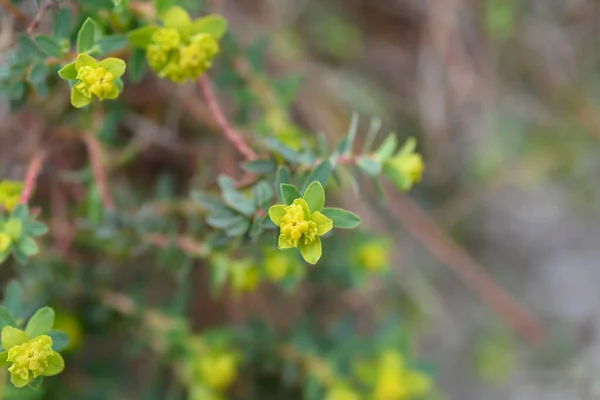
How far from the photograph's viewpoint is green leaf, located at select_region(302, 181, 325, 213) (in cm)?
65

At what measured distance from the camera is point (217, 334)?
1.11 meters

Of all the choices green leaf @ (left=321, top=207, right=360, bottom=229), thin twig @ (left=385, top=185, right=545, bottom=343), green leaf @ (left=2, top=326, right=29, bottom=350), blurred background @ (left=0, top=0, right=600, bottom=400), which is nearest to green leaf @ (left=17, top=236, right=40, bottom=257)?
green leaf @ (left=2, top=326, right=29, bottom=350)

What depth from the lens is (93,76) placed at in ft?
2.13

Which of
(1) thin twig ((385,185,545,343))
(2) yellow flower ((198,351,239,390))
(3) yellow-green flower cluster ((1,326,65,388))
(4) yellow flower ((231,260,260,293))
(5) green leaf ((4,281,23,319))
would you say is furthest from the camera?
(1) thin twig ((385,185,545,343))

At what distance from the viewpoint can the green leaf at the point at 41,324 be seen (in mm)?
663

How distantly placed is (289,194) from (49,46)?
328 mm

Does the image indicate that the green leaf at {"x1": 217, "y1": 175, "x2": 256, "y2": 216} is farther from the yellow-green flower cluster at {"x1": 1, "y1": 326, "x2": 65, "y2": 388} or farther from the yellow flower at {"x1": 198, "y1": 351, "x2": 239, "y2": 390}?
the yellow flower at {"x1": 198, "y1": 351, "x2": 239, "y2": 390}

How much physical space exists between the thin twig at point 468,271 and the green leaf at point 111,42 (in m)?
0.91

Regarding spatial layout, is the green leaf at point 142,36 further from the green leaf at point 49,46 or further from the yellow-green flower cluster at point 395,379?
the yellow-green flower cluster at point 395,379

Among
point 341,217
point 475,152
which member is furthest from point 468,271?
point 341,217

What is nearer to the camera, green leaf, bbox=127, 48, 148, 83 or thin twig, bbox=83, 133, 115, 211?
green leaf, bbox=127, 48, 148, 83

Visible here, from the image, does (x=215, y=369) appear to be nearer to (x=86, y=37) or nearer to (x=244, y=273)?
(x=244, y=273)

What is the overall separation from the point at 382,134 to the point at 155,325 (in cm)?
100

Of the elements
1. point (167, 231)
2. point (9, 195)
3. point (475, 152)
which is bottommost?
point (9, 195)
